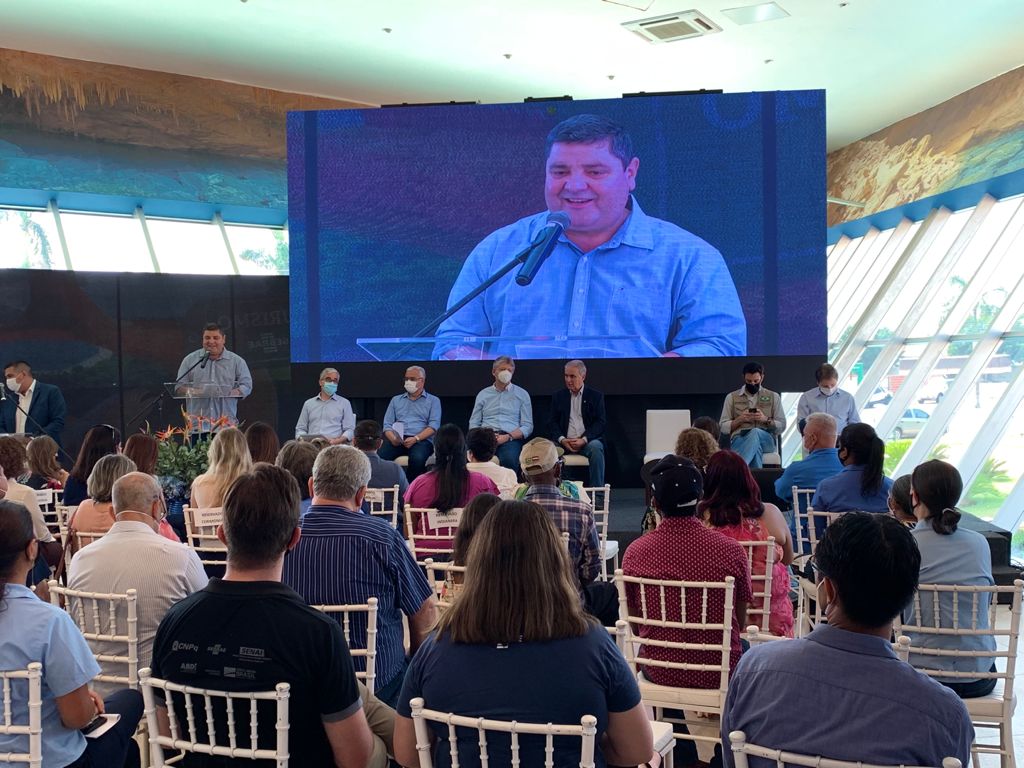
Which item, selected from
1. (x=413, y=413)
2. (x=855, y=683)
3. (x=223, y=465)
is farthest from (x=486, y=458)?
(x=413, y=413)

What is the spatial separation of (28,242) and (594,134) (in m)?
6.59

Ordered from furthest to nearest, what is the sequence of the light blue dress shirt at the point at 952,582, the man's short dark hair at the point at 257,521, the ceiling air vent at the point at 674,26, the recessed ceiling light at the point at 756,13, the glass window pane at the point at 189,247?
1. the glass window pane at the point at 189,247
2. the ceiling air vent at the point at 674,26
3. the recessed ceiling light at the point at 756,13
4. the light blue dress shirt at the point at 952,582
5. the man's short dark hair at the point at 257,521

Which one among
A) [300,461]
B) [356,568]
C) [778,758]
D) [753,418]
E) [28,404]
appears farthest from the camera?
[28,404]

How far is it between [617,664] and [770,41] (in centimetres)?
960

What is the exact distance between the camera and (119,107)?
1103cm

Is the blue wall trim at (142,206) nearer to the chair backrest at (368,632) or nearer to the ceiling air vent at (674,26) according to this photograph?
the ceiling air vent at (674,26)

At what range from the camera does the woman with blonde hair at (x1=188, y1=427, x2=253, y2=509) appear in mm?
4684

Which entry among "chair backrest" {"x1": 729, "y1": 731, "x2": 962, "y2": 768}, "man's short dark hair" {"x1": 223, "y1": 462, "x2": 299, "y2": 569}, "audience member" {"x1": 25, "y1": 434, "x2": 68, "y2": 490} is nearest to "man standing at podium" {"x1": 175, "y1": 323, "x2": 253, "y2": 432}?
"audience member" {"x1": 25, "y1": 434, "x2": 68, "y2": 490}

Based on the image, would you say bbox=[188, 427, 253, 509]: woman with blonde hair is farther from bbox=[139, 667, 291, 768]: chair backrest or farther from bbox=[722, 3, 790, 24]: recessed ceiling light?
bbox=[722, 3, 790, 24]: recessed ceiling light

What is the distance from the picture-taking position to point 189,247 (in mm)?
11648

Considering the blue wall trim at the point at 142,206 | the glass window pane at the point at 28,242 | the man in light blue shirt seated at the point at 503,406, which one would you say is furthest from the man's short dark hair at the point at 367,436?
the blue wall trim at the point at 142,206

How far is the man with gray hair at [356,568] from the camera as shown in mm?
2783

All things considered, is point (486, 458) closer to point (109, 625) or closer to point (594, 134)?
point (109, 625)

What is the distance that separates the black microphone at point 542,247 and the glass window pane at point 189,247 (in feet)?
14.0
